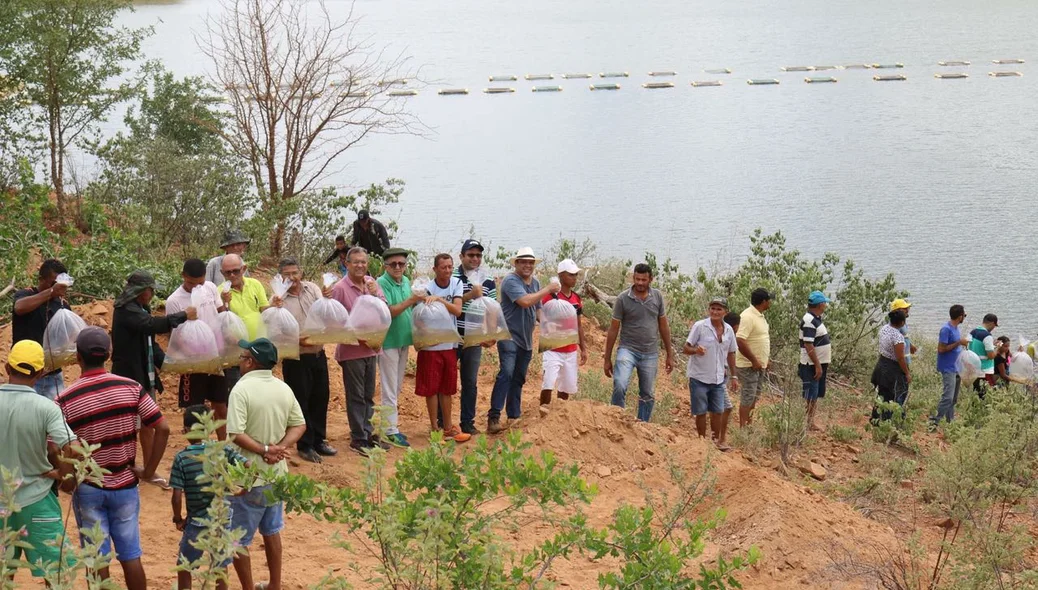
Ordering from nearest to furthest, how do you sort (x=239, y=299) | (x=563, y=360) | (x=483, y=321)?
(x=239, y=299) < (x=483, y=321) < (x=563, y=360)

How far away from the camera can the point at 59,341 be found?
291 inches

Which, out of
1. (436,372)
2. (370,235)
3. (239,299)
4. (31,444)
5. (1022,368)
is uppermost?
(370,235)

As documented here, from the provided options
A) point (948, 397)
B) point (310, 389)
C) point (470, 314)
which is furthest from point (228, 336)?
point (948, 397)

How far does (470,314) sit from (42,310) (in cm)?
323

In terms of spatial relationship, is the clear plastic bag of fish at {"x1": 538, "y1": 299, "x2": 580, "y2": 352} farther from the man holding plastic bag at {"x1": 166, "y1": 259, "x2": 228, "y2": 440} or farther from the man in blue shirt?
the man in blue shirt

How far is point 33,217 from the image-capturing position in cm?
1176

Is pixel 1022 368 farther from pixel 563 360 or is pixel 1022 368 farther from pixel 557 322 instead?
pixel 557 322

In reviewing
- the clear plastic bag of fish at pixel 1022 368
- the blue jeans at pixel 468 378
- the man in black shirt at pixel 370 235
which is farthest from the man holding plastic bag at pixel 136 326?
the clear plastic bag of fish at pixel 1022 368

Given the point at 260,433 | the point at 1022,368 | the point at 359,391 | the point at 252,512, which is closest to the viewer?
the point at 252,512

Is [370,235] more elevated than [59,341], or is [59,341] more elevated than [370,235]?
[370,235]

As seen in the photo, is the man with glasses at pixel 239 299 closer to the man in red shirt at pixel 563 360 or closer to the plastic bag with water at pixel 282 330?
the plastic bag with water at pixel 282 330

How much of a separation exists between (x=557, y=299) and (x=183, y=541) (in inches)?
176

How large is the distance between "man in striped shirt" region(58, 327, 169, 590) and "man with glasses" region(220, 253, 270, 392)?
2406 mm

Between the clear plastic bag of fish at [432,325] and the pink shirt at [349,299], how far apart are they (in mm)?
339
